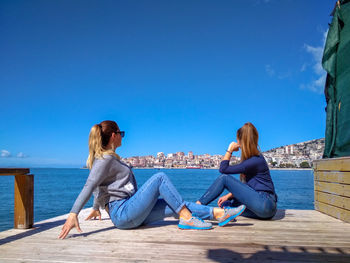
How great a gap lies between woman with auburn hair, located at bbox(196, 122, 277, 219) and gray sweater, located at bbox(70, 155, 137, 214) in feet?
3.38

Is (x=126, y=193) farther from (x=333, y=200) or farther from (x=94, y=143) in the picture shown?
(x=333, y=200)

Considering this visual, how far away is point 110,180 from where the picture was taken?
2770 millimetres

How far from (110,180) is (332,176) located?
119 inches

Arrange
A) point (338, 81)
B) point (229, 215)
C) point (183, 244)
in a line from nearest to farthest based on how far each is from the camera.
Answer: point (183, 244) → point (229, 215) → point (338, 81)

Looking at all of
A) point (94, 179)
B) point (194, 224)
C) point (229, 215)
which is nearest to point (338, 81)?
point (229, 215)

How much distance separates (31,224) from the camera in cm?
301

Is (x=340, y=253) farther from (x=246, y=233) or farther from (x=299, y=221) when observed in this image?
(x=299, y=221)

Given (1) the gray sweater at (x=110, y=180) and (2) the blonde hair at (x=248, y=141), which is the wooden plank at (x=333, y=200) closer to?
→ (2) the blonde hair at (x=248, y=141)

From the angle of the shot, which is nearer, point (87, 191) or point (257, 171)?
point (87, 191)

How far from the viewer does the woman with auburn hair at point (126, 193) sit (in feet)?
8.52

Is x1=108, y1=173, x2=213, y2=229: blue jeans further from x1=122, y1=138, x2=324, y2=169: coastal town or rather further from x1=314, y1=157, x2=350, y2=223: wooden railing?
x1=122, y1=138, x2=324, y2=169: coastal town

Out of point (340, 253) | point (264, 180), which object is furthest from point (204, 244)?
point (264, 180)

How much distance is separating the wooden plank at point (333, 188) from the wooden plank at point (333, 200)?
55mm

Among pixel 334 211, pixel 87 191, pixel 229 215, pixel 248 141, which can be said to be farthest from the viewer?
pixel 334 211
